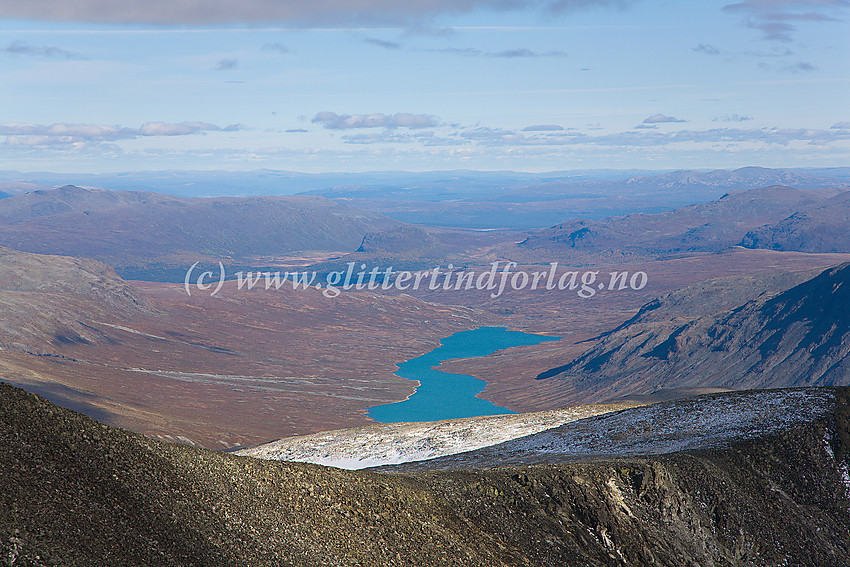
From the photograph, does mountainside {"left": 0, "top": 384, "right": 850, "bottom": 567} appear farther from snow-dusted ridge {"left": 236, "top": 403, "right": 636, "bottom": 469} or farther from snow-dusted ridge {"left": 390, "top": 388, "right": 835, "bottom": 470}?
snow-dusted ridge {"left": 236, "top": 403, "right": 636, "bottom": 469}

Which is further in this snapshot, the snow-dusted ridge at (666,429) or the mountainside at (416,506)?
the snow-dusted ridge at (666,429)

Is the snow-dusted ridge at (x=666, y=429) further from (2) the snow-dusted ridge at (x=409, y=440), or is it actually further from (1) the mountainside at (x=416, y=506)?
(2) the snow-dusted ridge at (x=409, y=440)

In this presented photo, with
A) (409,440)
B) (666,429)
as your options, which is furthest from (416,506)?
(409,440)

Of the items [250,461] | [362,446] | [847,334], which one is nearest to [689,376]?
[847,334]

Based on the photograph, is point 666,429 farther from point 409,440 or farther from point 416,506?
point 416,506

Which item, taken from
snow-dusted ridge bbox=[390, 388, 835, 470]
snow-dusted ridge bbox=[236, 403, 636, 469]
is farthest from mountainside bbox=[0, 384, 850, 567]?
snow-dusted ridge bbox=[236, 403, 636, 469]

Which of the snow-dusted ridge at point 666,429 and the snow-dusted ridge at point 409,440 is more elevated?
the snow-dusted ridge at point 666,429

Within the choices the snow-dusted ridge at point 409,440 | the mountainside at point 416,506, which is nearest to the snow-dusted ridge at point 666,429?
the mountainside at point 416,506
